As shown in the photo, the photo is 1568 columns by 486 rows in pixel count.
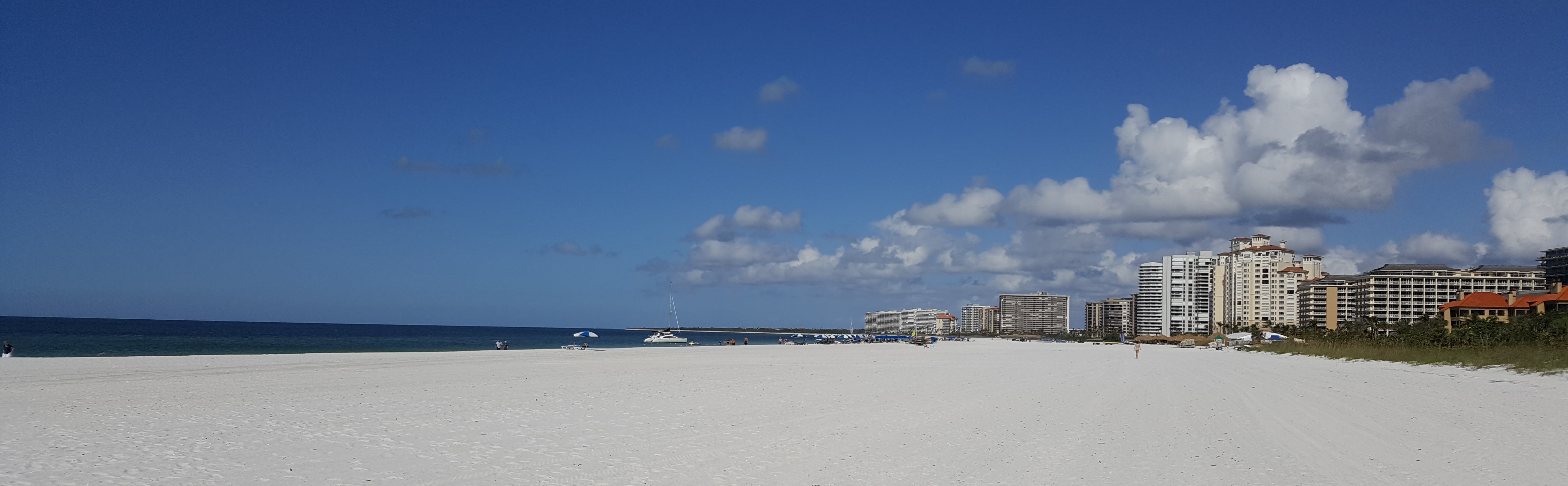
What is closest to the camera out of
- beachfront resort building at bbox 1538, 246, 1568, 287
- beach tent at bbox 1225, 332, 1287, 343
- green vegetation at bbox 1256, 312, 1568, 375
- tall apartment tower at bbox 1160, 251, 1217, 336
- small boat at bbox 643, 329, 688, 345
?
green vegetation at bbox 1256, 312, 1568, 375

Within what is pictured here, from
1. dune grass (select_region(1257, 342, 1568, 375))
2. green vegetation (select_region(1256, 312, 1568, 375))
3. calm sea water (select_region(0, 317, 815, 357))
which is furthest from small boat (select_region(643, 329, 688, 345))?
dune grass (select_region(1257, 342, 1568, 375))

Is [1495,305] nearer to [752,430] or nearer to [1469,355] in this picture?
[1469,355]

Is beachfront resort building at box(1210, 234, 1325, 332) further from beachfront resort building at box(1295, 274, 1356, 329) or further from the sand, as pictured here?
the sand

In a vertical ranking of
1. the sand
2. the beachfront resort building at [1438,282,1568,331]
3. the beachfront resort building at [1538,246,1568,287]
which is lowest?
the sand

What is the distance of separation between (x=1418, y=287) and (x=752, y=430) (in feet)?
482

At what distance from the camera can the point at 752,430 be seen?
11102mm

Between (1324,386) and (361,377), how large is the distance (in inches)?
861

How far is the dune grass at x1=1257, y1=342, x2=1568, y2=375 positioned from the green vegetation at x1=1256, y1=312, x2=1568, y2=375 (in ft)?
0.11

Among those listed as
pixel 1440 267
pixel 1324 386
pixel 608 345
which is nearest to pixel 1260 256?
Answer: pixel 1440 267

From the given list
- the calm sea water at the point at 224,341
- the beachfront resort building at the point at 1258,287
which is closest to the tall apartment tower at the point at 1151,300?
the beachfront resort building at the point at 1258,287

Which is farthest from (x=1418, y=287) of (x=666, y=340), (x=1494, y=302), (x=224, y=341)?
(x=224, y=341)

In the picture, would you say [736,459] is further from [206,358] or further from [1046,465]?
[206,358]

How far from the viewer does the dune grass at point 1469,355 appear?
23000mm

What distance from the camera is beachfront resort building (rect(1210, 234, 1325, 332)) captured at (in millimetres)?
143125
